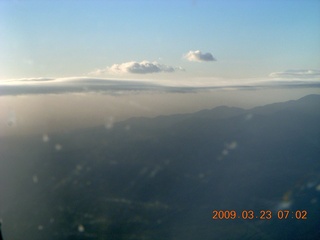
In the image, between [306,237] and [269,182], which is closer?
[306,237]

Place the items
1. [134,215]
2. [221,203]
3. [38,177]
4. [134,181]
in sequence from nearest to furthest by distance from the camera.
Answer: [221,203], [38,177], [134,215], [134,181]

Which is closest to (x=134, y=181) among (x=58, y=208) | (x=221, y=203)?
(x=58, y=208)

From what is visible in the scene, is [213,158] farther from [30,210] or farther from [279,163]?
[30,210]
